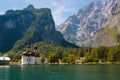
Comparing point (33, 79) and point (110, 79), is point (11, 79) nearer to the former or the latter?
point (33, 79)

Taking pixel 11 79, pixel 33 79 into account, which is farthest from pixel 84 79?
pixel 11 79

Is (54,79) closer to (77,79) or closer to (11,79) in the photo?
(77,79)

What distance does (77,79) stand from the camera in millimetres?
77875

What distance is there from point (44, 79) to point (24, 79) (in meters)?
5.20

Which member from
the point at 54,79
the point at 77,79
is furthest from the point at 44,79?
the point at 77,79

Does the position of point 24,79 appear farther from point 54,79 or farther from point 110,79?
point 110,79

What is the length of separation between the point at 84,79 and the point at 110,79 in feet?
21.9

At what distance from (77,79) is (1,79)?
19.9 m

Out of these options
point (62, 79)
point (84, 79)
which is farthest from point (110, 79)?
point (62, 79)

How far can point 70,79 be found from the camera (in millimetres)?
78750

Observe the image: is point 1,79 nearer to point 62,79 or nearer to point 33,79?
point 33,79

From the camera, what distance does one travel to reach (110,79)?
7519 centimetres

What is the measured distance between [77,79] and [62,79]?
13.0ft

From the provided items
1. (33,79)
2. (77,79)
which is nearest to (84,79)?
(77,79)
